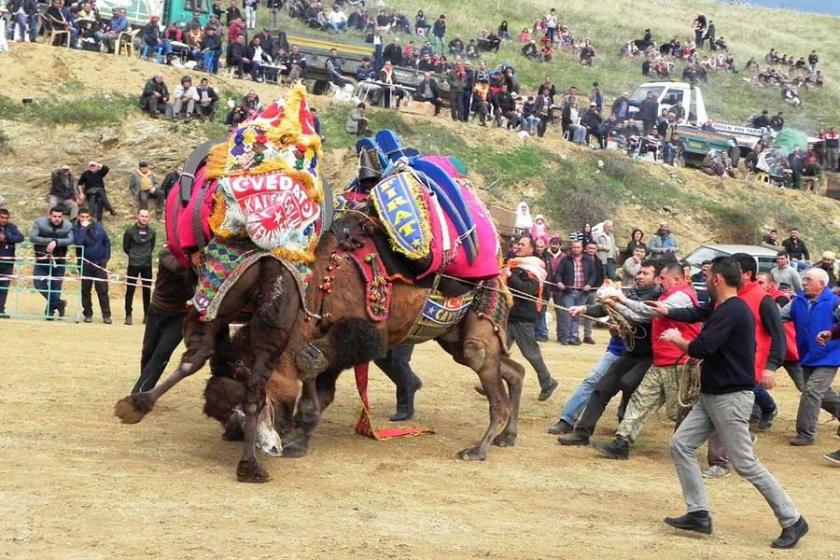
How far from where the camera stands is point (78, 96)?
2809 centimetres

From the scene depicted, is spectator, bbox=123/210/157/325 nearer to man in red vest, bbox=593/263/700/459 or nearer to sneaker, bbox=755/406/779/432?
sneaker, bbox=755/406/779/432

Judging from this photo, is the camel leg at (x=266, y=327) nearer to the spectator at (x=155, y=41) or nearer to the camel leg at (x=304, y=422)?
the camel leg at (x=304, y=422)

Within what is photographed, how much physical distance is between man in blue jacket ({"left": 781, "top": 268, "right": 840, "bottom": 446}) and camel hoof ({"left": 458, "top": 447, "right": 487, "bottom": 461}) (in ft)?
12.0

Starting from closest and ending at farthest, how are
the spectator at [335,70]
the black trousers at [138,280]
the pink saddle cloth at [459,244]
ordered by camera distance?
1. the pink saddle cloth at [459,244]
2. the black trousers at [138,280]
3. the spectator at [335,70]

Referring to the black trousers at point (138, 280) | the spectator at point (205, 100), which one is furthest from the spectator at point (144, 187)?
the black trousers at point (138, 280)

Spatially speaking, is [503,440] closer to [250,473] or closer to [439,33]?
[250,473]

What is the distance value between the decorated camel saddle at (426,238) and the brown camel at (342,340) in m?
0.07

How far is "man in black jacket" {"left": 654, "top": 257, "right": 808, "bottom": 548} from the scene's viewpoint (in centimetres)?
806

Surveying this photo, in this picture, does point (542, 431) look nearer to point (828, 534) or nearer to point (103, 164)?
point (828, 534)

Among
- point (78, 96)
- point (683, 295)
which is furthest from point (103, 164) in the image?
point (683, 295)

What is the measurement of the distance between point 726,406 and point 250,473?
338 cm

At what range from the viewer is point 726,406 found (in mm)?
8133

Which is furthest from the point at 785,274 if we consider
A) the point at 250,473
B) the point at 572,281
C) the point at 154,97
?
the point at 154,97

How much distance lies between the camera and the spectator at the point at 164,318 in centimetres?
1047
